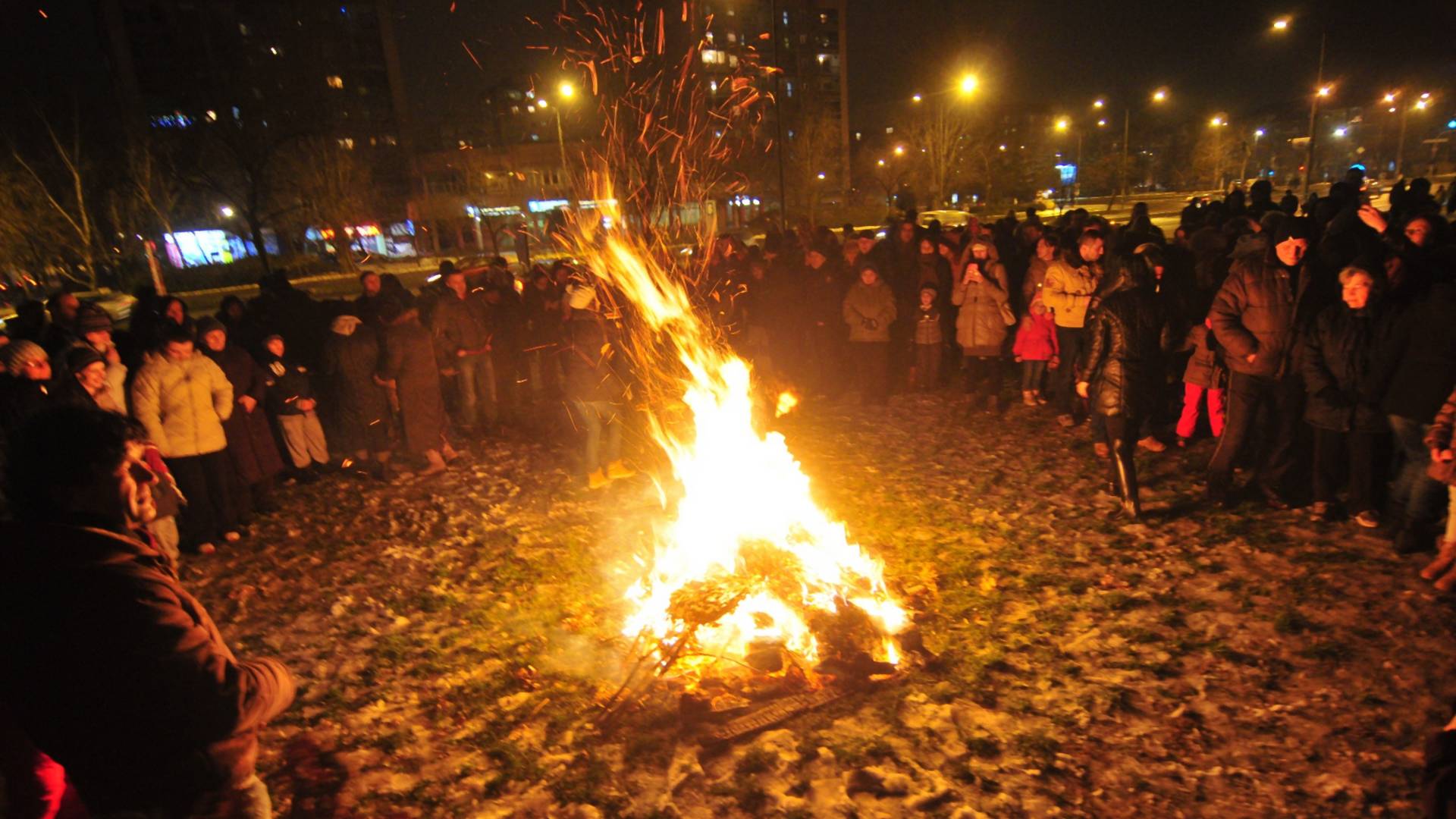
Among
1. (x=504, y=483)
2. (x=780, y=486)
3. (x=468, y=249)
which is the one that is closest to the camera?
(x=780, y=486)

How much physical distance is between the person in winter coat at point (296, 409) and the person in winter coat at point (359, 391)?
283 mm

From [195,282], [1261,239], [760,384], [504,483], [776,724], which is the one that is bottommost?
[776,724]

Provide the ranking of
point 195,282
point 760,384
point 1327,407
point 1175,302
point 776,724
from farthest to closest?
1. point 195,282
2. point 760,384
3. point 1175,302
4. point 1327,407
5. point 776,724

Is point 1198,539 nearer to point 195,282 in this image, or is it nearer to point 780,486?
point 780,486

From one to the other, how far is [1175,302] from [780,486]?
511 cm

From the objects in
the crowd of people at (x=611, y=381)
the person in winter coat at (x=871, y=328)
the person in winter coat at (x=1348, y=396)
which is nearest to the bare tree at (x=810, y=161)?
the crowd of people at (x=611, y=381)

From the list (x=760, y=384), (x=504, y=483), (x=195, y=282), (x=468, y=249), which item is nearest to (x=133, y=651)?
(x=504, y=483)

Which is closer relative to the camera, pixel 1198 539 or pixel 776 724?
pixel 776 724

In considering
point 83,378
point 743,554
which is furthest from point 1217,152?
point 83,378

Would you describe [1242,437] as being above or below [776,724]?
above

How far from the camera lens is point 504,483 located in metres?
9.03

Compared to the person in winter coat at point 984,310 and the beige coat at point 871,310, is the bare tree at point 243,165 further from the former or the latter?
the person in winter coat at point 984,310

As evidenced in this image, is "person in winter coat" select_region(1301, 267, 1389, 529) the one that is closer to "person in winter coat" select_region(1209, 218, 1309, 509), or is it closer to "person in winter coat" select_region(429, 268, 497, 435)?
"person in winter coat" select_region(1209, 218, 1309, 509)

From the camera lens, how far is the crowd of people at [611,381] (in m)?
2.36
